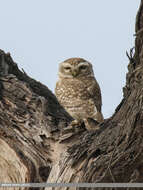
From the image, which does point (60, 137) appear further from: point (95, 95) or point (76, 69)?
point (76, 69)

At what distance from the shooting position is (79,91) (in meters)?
5.95

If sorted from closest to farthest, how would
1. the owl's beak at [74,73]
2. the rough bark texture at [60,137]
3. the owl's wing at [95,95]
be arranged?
the rough bark texture at [60,137] → the owl's wing at [95,95] → the owl's beak at [74,73]

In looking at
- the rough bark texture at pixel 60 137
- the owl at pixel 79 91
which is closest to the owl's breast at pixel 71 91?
the owl at pixel 79 91

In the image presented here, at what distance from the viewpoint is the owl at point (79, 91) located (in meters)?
5.70

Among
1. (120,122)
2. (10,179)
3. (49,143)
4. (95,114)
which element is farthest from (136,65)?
(95,114)

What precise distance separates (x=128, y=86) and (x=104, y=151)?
19.4 inches

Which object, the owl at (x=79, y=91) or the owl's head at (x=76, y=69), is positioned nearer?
the owl at (x=79, y=91)

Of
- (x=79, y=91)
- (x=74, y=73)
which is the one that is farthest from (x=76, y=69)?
(x=79, y=91)

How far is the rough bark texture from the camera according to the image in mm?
3338

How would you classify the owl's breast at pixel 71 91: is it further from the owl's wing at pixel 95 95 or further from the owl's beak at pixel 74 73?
the owl's beak at pixel 74 73

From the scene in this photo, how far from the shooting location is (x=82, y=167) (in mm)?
3725

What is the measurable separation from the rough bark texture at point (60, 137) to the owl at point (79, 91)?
198 mm

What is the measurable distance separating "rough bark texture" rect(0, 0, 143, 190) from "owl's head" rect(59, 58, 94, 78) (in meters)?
0.68

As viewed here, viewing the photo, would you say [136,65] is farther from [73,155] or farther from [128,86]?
[73,155]
